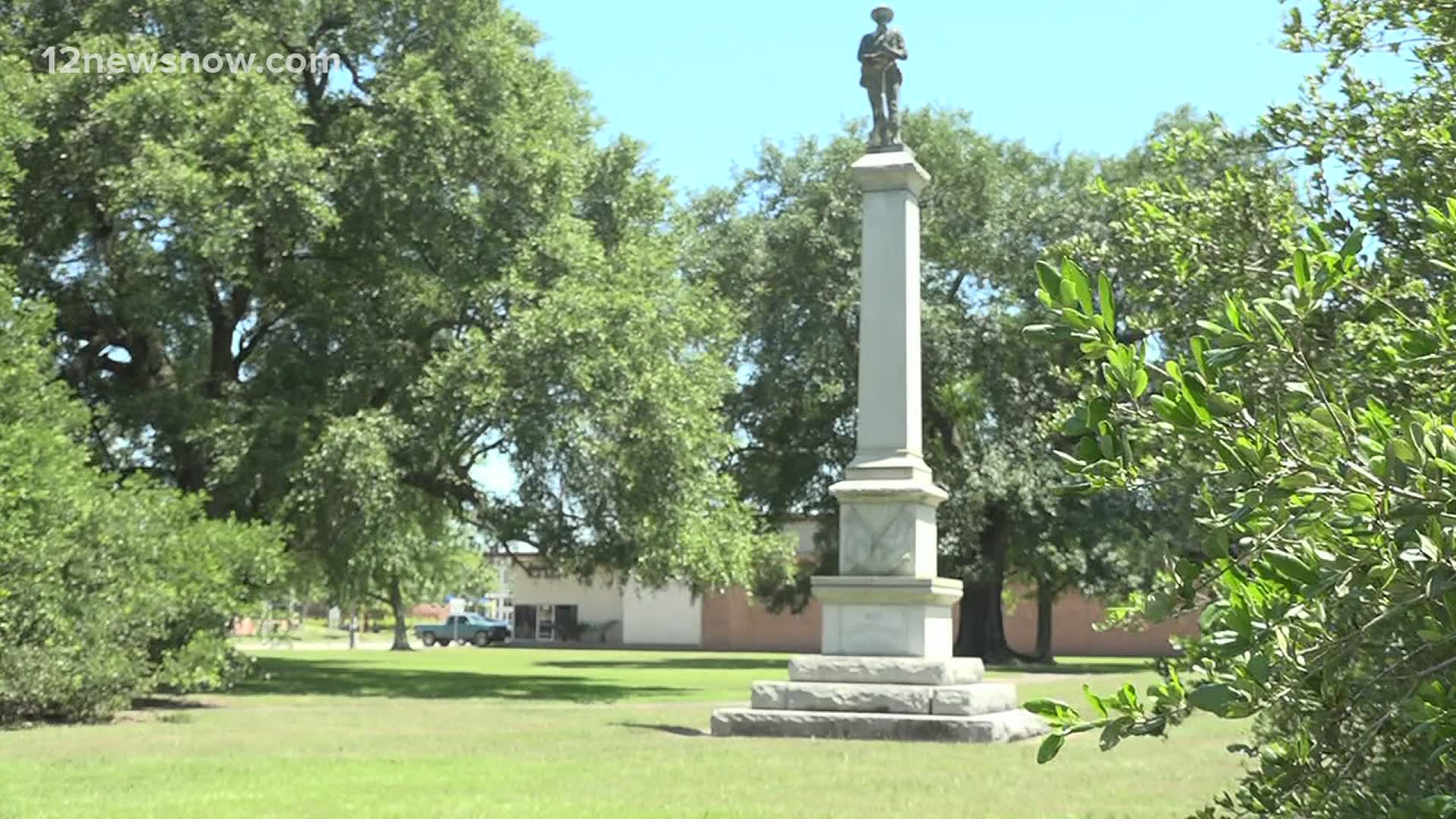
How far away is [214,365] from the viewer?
72.6 ft

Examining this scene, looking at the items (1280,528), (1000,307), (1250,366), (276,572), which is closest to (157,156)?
(276,572)

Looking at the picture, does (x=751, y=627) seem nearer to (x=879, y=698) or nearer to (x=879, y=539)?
(x=879, y=539)

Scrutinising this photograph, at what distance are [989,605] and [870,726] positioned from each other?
83.8 ft

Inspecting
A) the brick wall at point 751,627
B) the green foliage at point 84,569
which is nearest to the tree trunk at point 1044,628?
the brick wall at point 751,627

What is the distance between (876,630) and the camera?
1455 centimetres

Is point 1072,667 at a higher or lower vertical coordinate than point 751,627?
lower

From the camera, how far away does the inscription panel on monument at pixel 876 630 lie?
14461 mm

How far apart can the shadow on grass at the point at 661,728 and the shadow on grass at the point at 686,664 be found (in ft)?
61.1

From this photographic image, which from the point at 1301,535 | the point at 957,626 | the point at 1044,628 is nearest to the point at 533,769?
the point at 1301,535

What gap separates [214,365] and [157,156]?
15.5 feet

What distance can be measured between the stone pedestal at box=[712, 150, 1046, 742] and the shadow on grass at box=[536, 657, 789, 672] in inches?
779

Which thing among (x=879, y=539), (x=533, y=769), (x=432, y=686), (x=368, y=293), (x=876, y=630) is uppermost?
(x=368, y=293)

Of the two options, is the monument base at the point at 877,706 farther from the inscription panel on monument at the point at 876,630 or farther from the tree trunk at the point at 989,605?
the tree trunk at the point at 989,605

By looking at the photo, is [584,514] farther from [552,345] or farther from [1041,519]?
[1041,519]
